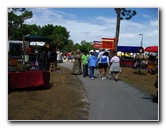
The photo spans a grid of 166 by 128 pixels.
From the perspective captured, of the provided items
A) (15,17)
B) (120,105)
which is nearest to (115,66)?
(120,105)

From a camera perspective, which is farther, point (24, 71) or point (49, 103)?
point (24, 71)

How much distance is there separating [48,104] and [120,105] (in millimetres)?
1487

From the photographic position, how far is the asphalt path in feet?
19.6

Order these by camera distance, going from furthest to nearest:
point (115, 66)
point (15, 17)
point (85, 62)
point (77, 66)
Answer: point (77, 66) < point (85, 62) < point (115, 66) < point (15, 17)

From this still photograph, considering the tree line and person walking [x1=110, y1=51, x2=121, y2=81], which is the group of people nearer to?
person walking [x1=110, y1=51, x2=121, y2=81]

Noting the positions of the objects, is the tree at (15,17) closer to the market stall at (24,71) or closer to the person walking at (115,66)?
the market stall at (24,71)

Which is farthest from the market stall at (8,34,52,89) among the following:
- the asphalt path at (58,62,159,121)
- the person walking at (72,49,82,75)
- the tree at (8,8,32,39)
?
the person walking at (72,49,82,75)

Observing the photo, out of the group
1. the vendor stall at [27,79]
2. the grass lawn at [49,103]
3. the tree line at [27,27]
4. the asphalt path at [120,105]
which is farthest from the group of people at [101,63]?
the tree line at [27,27]

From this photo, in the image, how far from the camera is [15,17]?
638cm

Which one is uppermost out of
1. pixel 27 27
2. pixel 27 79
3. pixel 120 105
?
pixel 27 27

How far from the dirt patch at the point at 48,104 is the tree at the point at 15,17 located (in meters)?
1.37

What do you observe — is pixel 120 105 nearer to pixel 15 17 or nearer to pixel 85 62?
pixel 15 17

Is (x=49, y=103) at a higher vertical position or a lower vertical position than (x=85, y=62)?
lower

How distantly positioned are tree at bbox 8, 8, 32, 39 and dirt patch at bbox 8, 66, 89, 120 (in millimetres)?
1374
